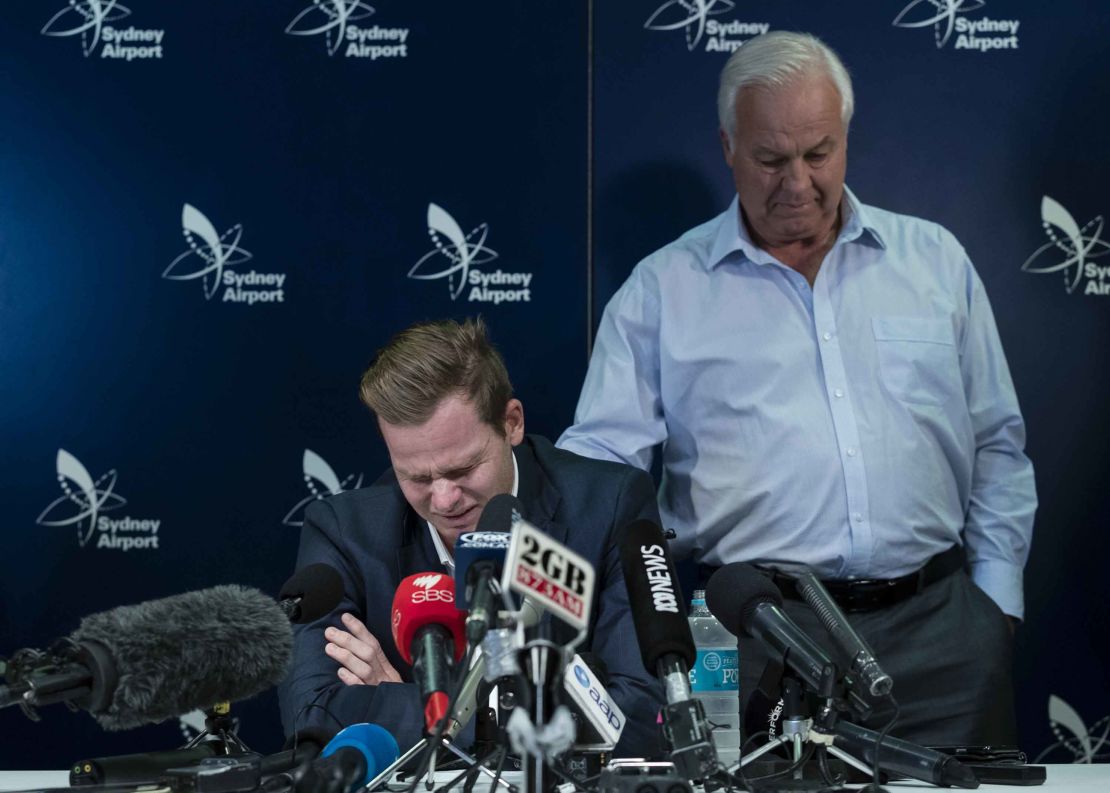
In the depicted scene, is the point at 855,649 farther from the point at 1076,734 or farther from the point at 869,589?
the point at 1076,734

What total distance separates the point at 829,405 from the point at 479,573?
7.09 ft

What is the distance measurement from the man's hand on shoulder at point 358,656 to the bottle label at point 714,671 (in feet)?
1.94

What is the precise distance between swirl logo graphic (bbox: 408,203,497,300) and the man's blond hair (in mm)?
1225

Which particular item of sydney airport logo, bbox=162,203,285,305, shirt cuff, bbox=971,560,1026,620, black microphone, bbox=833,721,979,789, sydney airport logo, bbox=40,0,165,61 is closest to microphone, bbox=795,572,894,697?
black microphone, bbox=833,721,979,789

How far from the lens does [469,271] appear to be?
408cm

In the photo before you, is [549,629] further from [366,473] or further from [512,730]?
[366,473]

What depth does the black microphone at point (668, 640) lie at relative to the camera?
1517 millimetres

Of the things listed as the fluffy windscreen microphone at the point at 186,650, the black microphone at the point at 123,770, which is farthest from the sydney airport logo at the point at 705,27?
the black microphone at the point at 123,770

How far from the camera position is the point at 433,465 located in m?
2.62

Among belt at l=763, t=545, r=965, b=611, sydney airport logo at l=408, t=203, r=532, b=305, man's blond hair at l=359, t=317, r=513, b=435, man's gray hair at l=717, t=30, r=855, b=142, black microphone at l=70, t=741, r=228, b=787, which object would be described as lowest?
black microphone at l=70, t=741, r=228, b=787

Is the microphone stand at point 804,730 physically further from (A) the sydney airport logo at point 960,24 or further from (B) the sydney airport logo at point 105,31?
(B) the sydney airport logo at point 105,31

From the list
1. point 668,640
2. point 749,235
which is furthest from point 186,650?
point 749,235

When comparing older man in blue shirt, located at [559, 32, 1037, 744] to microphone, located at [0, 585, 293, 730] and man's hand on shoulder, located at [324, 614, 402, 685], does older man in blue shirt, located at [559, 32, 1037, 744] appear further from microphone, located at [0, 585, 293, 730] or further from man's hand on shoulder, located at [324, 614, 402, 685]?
microphone, located at [0, 585, 293, 730]

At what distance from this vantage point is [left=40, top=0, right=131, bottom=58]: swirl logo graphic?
4125 mm
